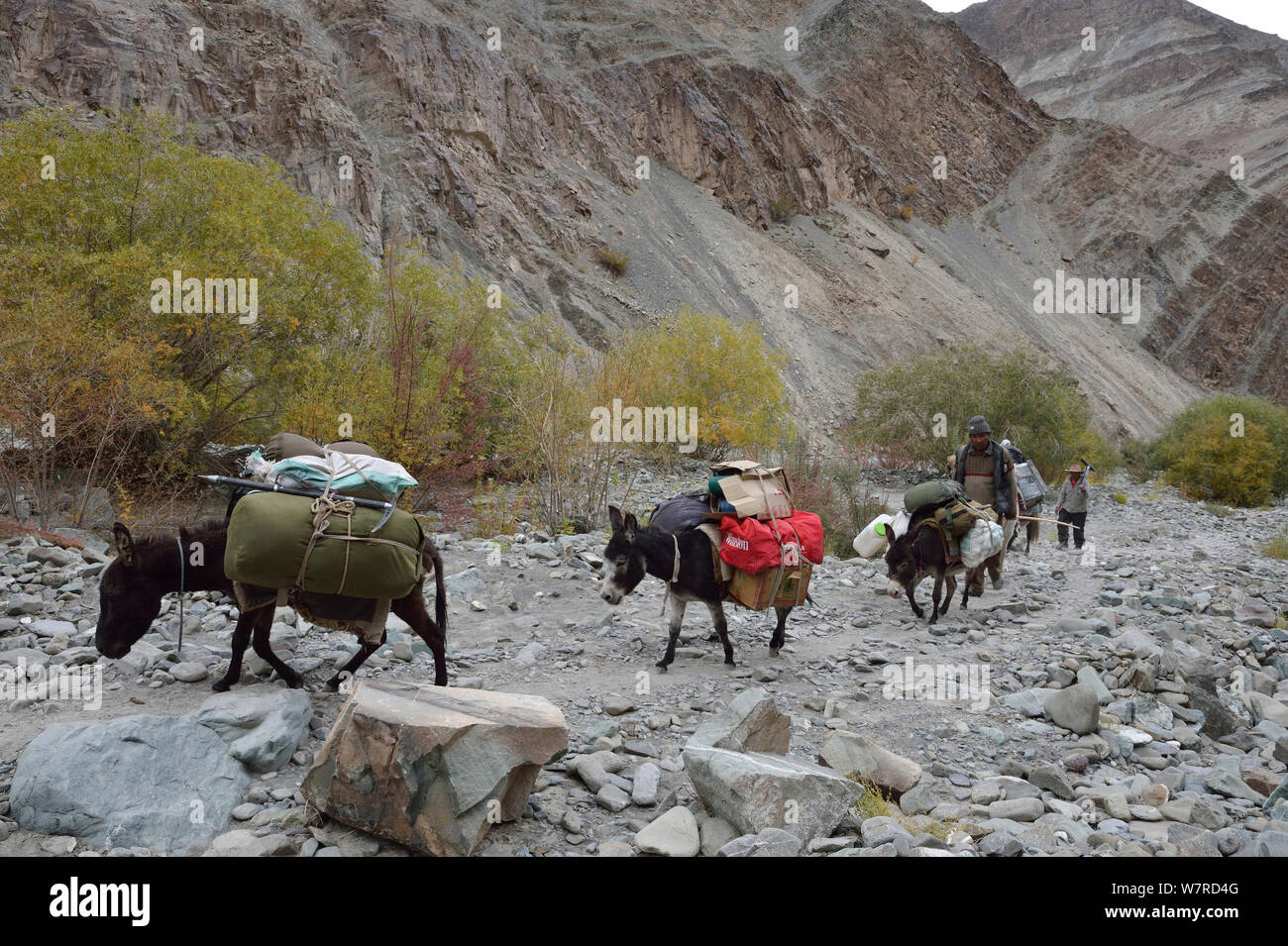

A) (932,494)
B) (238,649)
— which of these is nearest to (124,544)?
(238,649)

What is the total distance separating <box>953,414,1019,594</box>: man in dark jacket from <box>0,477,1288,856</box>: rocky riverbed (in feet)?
1.43

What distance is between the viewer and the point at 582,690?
571cm

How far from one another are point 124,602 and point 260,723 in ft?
5.03

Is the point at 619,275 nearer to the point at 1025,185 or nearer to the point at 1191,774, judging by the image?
the point at 1191,774

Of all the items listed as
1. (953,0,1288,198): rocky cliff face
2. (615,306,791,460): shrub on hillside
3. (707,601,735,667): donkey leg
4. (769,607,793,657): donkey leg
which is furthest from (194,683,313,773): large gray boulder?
(953,0,1288,198): rocky cliff face

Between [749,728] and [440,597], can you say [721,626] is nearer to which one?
[749,728]

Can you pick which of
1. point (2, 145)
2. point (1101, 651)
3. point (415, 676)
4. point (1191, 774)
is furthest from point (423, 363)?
point (1191, 774)

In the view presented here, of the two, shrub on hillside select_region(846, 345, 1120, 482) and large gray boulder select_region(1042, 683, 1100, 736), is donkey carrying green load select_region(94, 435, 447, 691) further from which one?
shrub on hillside select_region(846, 345, 1120, 482)

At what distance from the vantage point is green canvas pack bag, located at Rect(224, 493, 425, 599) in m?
4.32

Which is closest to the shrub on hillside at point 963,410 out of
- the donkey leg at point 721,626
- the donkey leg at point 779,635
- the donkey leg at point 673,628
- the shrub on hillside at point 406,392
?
the shrub on hillside at point 406,392

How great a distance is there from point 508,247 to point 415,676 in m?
32.5

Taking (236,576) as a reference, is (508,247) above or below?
above

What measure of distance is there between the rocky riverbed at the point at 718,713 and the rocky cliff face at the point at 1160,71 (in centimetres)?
8658

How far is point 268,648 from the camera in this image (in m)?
4.91
